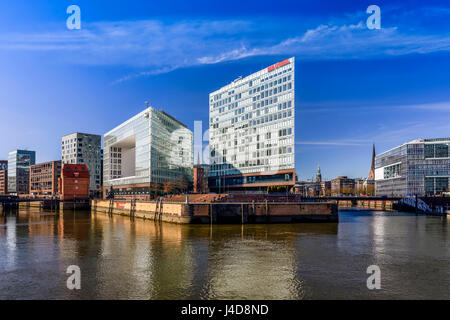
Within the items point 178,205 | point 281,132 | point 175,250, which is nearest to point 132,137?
point 281,132

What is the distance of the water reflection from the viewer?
23328 millimetres

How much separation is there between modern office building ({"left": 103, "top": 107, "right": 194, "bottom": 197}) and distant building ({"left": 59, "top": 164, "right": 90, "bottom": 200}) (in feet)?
41.9

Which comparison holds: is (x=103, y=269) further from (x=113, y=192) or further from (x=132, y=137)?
(x=113, y=192)

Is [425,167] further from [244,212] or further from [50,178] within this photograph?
[50,178]

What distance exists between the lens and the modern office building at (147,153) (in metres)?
121

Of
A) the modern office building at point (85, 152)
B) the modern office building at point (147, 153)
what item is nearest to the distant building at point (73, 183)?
Result: the modern office building at point (147, 153)

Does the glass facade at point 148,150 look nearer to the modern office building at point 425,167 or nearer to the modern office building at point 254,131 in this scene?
the modern office building at point 254,131

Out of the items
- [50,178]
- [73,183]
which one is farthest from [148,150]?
[50,178]

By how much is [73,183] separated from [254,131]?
243 feet

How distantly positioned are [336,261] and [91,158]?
182919mm

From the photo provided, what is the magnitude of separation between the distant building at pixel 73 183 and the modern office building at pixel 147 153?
12.8 m

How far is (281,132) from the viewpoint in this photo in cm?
10738

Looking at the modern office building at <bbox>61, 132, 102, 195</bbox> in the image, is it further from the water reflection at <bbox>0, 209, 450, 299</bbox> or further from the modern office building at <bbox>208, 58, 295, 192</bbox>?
the water reflection at <bbox>0, 209, 450, 299</bbox>

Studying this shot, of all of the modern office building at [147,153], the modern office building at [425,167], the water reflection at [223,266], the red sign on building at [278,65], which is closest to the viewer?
the water reflection at [223,266]
